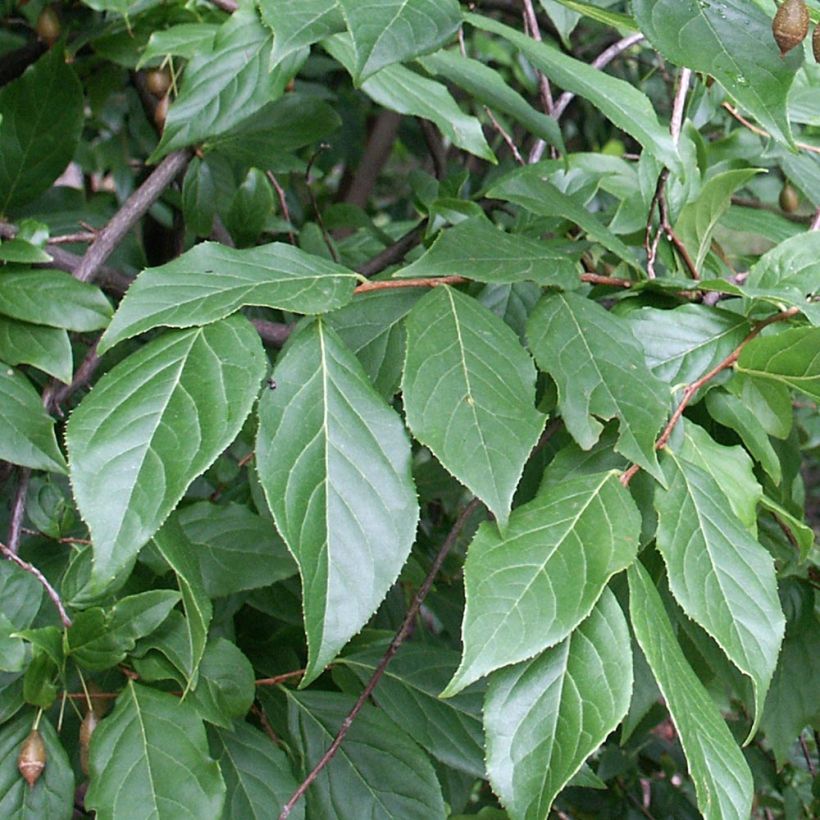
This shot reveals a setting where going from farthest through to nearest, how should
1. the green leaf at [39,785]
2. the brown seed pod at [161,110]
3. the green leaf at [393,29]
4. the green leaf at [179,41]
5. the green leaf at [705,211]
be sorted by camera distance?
1. the brown seed pod at [161,110]
2. the green leaf at [179,41]
3. the green leaf at [705,211]
4. the green leaf at [39,785]
5. the green leaf at [393,29]

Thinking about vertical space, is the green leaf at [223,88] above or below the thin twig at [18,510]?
above

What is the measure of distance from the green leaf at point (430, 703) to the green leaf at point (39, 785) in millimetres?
265

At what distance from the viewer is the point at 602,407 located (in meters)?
0.68

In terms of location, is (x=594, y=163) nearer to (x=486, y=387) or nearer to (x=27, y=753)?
(x=486, y=387)

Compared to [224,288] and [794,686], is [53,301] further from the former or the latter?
[794,686]

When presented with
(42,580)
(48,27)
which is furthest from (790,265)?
(48,27)

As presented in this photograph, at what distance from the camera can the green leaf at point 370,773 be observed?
0.83 m

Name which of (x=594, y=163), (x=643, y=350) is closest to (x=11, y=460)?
(x=643, y=350)

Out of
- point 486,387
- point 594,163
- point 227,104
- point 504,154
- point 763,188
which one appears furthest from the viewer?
point 504,154

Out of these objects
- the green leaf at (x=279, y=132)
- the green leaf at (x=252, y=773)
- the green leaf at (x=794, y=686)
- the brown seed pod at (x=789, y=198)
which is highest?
the green leaf at (x=279, y=132)

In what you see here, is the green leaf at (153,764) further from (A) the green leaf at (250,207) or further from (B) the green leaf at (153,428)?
(A) the green leaf at (250,207)

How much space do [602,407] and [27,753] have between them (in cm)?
48

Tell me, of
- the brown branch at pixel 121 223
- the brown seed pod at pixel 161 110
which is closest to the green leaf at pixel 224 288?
the brown branch at pixel 121 223

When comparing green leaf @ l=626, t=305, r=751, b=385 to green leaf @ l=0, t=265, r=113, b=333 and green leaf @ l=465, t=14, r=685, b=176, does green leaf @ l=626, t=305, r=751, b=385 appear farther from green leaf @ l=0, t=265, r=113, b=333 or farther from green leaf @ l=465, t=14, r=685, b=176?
green leaf @ l=0, t=265, r=113, b=333
